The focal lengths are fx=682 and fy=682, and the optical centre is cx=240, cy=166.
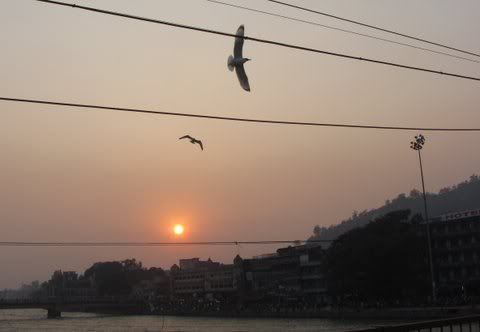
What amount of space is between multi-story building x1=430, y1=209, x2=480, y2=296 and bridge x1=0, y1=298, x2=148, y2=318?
56624mm

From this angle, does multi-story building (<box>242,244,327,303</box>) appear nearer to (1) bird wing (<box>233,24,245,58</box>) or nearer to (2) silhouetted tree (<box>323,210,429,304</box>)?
(2) silhouetted tree (<box>323,210,429,304</box>)

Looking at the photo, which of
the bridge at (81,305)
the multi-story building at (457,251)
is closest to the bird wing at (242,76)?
the multi-story building at (457,251)

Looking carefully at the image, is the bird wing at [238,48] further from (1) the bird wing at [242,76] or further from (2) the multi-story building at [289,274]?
(2) the multi-story building at [289,274]

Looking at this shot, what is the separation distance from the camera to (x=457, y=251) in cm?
7412

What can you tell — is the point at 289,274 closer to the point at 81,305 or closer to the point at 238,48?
the point at 81,305

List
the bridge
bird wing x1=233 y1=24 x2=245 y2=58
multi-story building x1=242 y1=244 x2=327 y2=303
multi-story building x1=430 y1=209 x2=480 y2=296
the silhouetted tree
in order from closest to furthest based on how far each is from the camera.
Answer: bird wing x1=233 y1=24 x2=245 y2=58, the silhouetted tree, multi-story building x1=430 y1=209 x2=480 y2=296, multi-story building x1=242 y1=244 x2=327 y2=303, the bridge

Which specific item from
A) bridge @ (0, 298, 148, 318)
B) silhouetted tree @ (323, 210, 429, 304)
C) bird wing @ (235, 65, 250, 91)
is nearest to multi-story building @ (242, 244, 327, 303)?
silhouetted tree @ (323, 210, 429, 304)

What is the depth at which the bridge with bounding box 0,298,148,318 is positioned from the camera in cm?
10225

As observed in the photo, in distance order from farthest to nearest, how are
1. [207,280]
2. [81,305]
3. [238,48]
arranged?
[207,280], [81,305], [238,48]

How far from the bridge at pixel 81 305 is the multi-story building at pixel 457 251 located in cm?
5662

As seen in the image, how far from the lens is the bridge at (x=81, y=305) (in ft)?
335

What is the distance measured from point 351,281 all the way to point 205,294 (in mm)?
55078

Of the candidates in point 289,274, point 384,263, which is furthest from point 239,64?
point 289,274

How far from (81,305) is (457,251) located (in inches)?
2527
